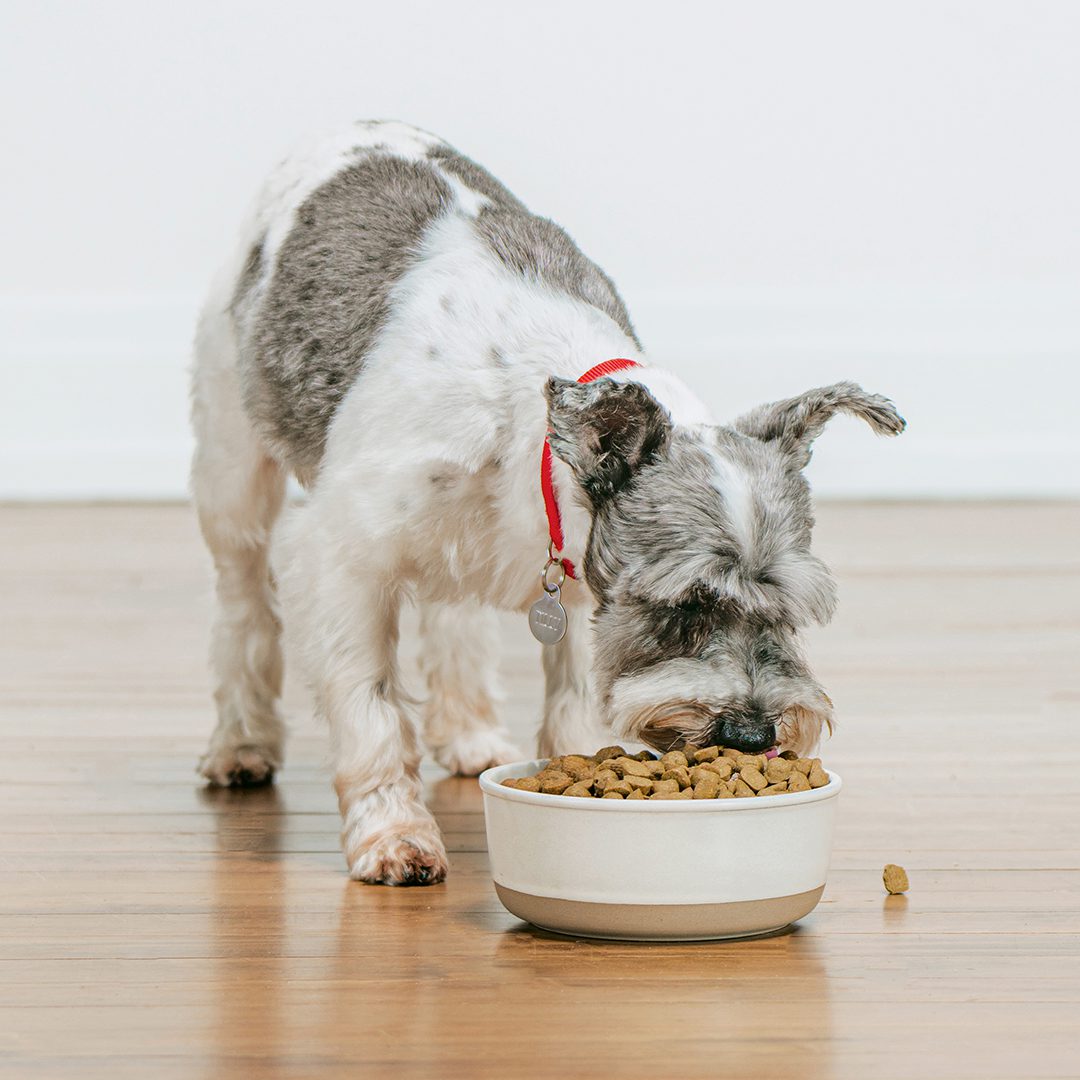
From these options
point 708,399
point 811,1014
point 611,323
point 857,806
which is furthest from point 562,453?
point 708,399

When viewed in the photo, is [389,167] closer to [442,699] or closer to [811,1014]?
[442,699]

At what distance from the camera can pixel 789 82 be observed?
9188mm

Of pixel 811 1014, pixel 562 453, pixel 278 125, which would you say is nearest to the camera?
pixel 811 1014

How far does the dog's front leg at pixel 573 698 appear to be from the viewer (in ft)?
11.7

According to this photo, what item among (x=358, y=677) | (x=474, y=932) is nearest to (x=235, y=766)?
(x=358, y=677)

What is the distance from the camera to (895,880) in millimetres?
2822

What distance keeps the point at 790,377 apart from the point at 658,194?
122 cm

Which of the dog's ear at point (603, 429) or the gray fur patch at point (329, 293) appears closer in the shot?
the dog's ear at point (603, 429)

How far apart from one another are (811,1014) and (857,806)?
131 cm

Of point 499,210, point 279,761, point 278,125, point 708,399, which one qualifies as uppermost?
point 278,125

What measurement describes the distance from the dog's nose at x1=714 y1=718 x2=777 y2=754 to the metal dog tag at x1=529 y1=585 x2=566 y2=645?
0.41 m

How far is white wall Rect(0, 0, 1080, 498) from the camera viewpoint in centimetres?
902

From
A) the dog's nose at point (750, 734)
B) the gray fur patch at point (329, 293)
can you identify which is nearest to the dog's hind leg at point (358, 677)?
the gray fur patch at point (329, 293)

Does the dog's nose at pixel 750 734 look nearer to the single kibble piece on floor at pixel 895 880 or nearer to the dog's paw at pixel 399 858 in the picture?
the single kibble piece on floor at pixel 895 880
